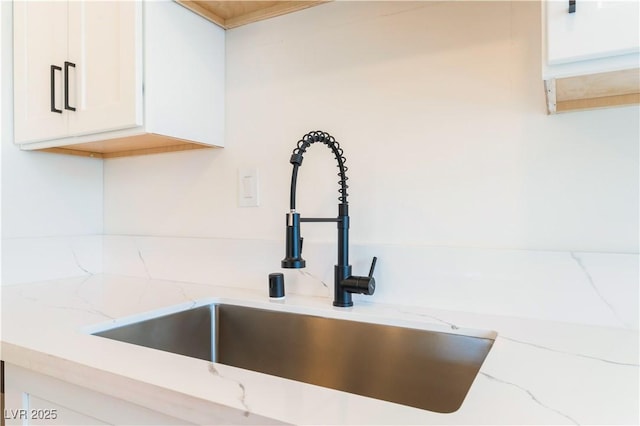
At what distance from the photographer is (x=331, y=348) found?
97 centimetres

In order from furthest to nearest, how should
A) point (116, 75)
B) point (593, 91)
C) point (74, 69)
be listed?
point (74, 69), point (116, 75), point (593, 91)

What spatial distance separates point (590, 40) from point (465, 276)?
558 millimetres

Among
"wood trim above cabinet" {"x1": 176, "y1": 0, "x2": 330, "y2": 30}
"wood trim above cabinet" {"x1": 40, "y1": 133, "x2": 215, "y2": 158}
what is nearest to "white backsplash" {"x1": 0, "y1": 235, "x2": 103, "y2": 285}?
"wood trim above cabinet" {"x1": 40, "y1": 133, "x2": 215, "y2": 158}

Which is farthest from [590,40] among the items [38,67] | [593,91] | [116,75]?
[38,67]

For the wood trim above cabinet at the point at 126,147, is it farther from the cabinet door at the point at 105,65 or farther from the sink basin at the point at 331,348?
the sink basin at the point at 331,348

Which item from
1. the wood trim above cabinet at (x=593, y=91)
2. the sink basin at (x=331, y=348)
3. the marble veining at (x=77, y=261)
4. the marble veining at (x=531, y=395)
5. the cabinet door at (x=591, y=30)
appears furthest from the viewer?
the marble veining at (x=77, y=261)

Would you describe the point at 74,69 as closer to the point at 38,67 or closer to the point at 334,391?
the point at 38,67

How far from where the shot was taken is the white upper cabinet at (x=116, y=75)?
1148mm

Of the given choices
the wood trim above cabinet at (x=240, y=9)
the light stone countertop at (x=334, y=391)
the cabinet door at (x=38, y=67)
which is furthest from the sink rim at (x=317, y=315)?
the wood trim above cabinet at (x=240, y=9)

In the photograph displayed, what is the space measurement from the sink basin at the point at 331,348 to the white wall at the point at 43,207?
787 mm

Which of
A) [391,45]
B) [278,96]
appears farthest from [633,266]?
[278,96]

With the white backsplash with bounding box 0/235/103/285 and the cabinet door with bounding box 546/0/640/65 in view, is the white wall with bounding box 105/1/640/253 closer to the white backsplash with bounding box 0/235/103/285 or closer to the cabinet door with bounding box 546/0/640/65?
the cabinet door with bounding box 546/0/640/65

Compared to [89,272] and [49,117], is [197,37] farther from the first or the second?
[89,272]

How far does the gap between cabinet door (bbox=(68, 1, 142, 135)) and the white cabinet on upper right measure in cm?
101
